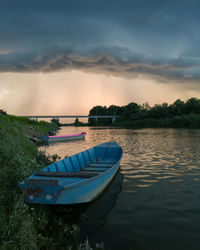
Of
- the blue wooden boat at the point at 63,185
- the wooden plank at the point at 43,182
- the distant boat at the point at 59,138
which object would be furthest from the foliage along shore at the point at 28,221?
the distant boat at the point at 59,138

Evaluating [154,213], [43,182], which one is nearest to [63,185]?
[43,182]

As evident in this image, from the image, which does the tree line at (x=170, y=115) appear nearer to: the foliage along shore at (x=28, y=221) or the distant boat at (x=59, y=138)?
the distant boat at (x=59, y=138)

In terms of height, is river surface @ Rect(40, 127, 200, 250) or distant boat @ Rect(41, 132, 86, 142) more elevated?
distant boat @ Rect(41, 132, 86, 142)

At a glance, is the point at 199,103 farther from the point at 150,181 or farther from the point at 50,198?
the point at 50,198

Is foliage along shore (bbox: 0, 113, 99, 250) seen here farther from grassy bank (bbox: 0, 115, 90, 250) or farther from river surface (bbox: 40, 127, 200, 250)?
river surface (bbox: 40, 127, 200, 250)

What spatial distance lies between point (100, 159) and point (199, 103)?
88.0 metres

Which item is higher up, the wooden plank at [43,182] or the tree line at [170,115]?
the tree line at [170,115]

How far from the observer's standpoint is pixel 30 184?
6.27m

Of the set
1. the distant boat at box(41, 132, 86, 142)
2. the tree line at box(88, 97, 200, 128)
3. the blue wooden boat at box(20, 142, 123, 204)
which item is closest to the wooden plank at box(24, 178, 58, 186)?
the blue wooden boat at box(20, 142, 123, 204)

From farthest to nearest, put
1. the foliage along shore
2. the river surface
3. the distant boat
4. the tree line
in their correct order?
the tree line < the distant boat < the river surface < the foliage along shore

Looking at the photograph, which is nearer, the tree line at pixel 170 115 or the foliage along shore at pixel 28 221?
the foliage along shore at pixel 28 221

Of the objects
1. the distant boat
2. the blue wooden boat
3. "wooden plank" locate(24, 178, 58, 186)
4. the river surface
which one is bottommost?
the river surface

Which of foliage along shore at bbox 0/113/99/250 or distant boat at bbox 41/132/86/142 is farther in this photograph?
distant boat at bbox 41/132/86/142

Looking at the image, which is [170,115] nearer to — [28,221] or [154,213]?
[154,213]
